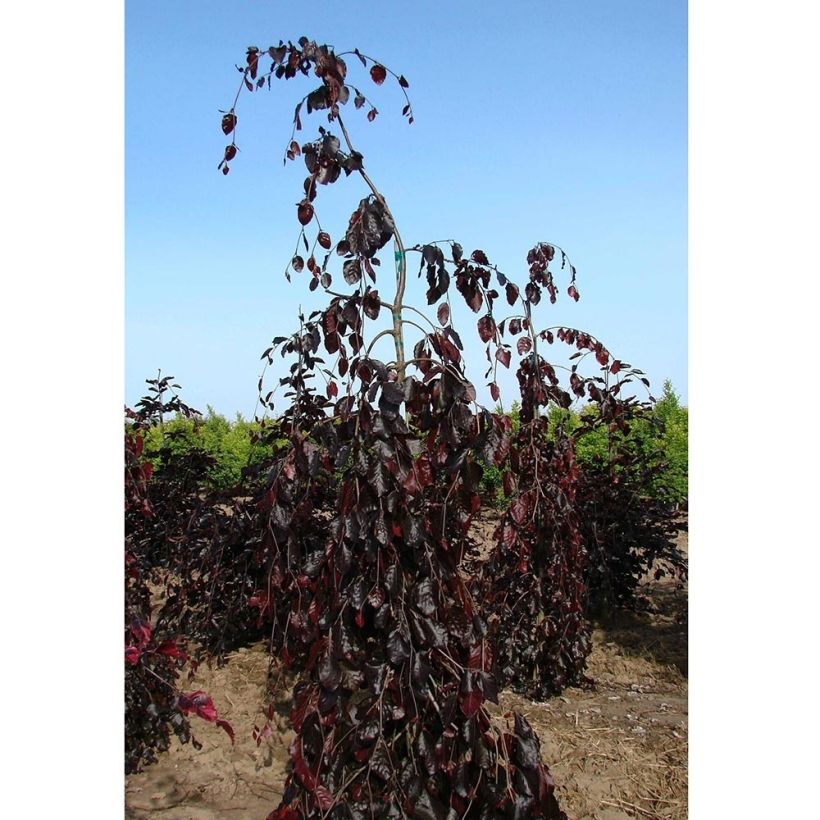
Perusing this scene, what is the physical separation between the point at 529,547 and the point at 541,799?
1.54 metres

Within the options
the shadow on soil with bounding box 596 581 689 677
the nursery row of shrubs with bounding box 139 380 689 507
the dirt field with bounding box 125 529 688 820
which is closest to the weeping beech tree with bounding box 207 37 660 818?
the dirt field with bounding box 125 529 688 820

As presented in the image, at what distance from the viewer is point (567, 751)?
9.45 feet

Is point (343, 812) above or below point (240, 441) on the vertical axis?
below

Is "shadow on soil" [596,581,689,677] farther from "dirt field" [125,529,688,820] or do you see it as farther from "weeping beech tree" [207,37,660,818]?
"weeping beech tree" [207,37,660,818]

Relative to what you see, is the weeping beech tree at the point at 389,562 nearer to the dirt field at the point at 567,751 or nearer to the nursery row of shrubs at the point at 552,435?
the dirt field at the point at 567,751

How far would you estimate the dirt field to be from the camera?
255 centimetres

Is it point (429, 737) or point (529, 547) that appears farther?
point (529, 547)

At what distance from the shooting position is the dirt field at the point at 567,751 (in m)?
2.55

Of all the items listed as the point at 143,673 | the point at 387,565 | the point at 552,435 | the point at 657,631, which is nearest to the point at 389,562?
the point at 387,565

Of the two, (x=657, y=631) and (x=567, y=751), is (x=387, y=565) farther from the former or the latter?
(x=657, y=631)
